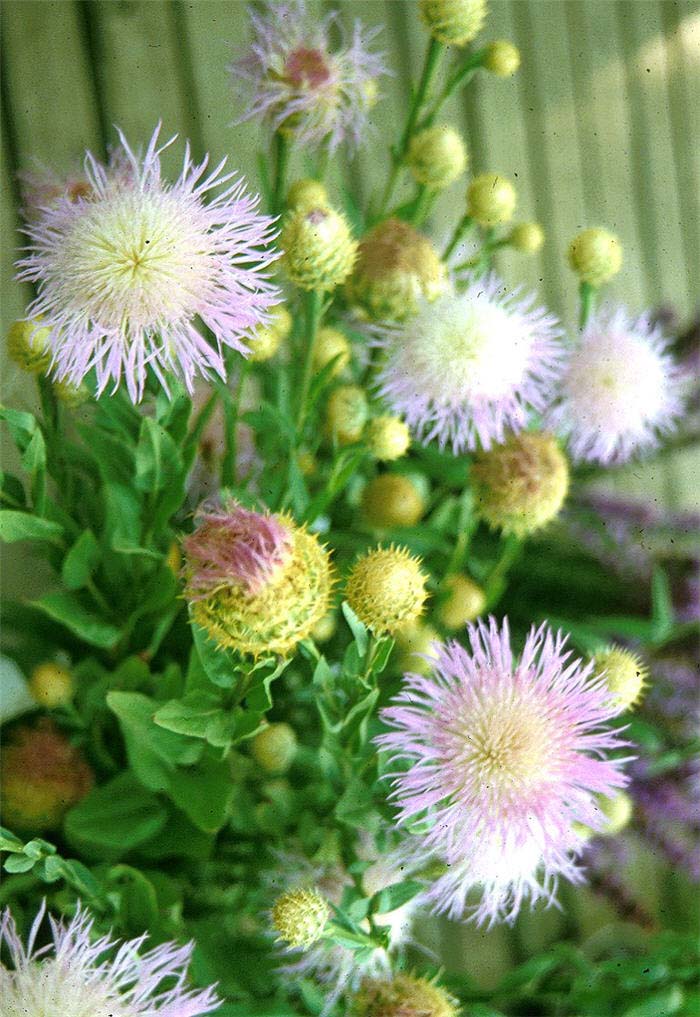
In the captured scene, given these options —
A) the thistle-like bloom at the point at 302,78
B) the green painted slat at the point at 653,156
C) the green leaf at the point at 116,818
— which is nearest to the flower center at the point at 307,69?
the thistle-like bloom at the point at 302,78

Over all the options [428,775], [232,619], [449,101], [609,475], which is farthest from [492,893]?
[449,101]

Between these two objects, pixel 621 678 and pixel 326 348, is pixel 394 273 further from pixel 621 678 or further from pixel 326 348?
pixel 621 678

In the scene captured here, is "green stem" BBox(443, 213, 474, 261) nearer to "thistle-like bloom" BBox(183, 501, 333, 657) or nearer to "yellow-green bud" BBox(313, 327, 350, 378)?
"yellow-green bud" BBox(313, 327, 350, 378)

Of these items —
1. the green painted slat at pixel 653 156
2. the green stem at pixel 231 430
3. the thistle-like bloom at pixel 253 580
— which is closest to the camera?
the thistle-like bloom at pixel 253 580

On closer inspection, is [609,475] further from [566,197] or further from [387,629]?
[387,629]

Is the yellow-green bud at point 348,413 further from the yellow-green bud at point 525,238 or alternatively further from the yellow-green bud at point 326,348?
the yellow-green bud at point 525,238
